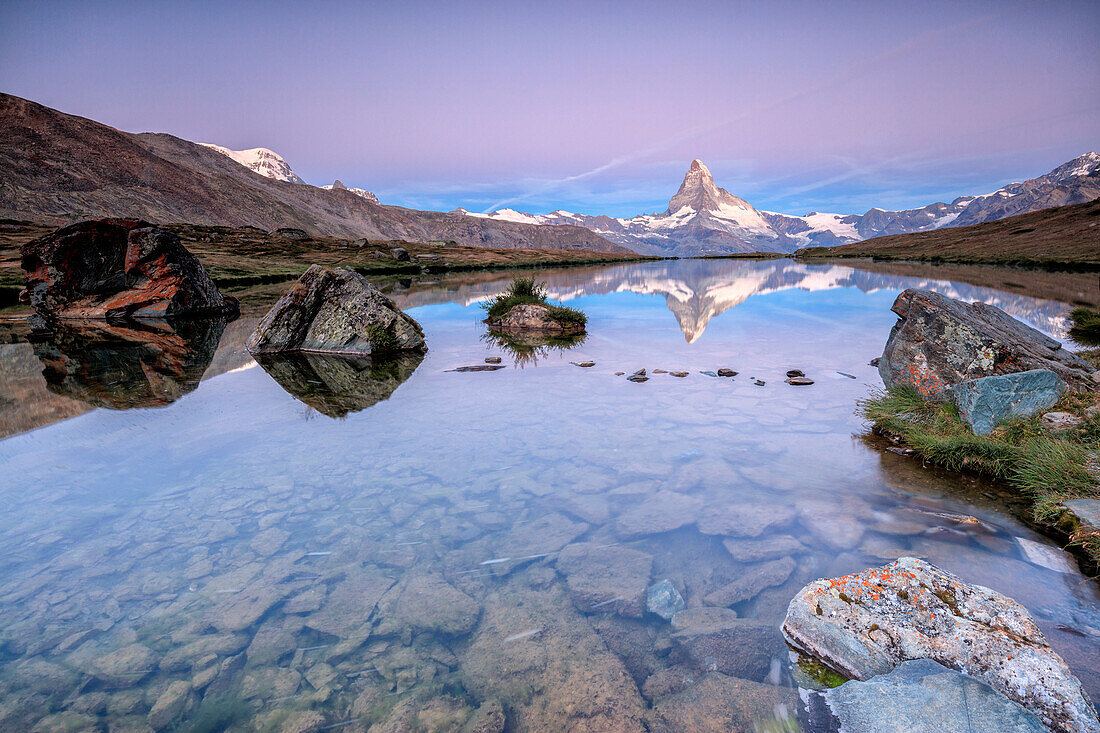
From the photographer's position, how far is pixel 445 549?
5.66m

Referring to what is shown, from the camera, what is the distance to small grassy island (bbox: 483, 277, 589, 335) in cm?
2244

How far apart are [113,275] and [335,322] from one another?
72.0 feet

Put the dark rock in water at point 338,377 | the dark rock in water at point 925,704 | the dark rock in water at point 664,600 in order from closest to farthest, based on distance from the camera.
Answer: the dark rock in water at point 925,704
the dark rock in water at point 664,600
the dark rock in water at point 338,377

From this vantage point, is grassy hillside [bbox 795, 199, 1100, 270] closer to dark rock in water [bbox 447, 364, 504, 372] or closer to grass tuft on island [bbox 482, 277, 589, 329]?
grass tuft on island [bbox 482, 277, 589, 329]

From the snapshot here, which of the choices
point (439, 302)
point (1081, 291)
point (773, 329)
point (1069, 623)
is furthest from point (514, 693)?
point (1081, 291)

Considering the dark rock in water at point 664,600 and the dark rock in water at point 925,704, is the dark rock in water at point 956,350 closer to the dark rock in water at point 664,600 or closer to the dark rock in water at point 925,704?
the dark rock in water at point 925,704

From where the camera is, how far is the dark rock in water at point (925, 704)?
3133 mm

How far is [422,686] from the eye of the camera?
3.86 metres

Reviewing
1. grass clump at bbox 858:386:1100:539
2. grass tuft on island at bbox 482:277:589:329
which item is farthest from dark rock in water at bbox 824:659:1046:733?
grass tuft on island at bbox 482:277:589:329

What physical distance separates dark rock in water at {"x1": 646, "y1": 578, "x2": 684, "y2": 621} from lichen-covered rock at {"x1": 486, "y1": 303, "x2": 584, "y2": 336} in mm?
17241

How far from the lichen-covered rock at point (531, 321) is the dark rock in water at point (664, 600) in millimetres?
17241

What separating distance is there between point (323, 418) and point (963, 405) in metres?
11.8

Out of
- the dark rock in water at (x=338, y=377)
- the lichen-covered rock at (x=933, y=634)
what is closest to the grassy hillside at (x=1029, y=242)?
the dark rock in water at (x=338, y=377)

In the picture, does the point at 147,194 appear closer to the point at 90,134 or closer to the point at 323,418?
the point at 90,134
